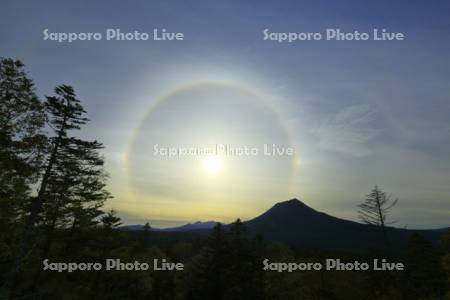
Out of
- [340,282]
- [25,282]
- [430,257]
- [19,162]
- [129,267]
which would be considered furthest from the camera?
[340,282]

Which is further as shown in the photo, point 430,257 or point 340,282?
point 340,282

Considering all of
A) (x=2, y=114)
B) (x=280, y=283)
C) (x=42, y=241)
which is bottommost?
(x=280, y=283)

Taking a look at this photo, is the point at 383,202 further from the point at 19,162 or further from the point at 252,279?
the point at 19,162

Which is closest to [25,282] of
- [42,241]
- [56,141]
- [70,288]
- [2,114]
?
[70,288]

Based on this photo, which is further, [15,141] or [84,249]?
[84,249]

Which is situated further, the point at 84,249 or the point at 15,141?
the point at 84,249

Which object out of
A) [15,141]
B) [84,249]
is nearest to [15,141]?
[15,141]

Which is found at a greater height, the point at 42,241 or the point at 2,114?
the point at 2,114

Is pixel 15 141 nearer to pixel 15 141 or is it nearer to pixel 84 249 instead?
pixel 15 141
